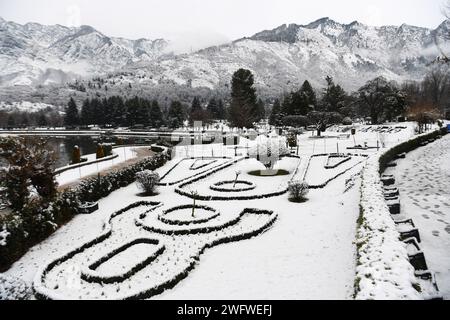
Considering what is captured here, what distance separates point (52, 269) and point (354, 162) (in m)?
23.3

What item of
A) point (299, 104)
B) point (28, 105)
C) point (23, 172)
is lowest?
point (23, 172)

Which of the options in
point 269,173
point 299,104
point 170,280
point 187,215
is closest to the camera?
point 170,280

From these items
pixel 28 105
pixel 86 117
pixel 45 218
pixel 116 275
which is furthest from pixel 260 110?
pixel 28 105

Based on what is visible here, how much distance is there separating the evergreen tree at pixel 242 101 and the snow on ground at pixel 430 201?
3792cm

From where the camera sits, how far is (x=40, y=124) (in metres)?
105

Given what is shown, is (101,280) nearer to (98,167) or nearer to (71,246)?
(71,246)

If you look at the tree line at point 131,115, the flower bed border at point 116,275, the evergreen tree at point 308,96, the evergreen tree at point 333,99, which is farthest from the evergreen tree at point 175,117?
the flower bed border at point 116,275

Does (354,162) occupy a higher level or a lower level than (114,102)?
lower

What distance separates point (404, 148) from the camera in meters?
30.7

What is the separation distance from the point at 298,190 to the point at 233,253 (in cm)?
701

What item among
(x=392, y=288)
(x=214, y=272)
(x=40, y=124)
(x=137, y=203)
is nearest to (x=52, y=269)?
(x=214, y=272)

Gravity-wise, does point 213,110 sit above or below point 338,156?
above

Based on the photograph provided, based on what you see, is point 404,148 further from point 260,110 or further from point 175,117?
point 260,110
